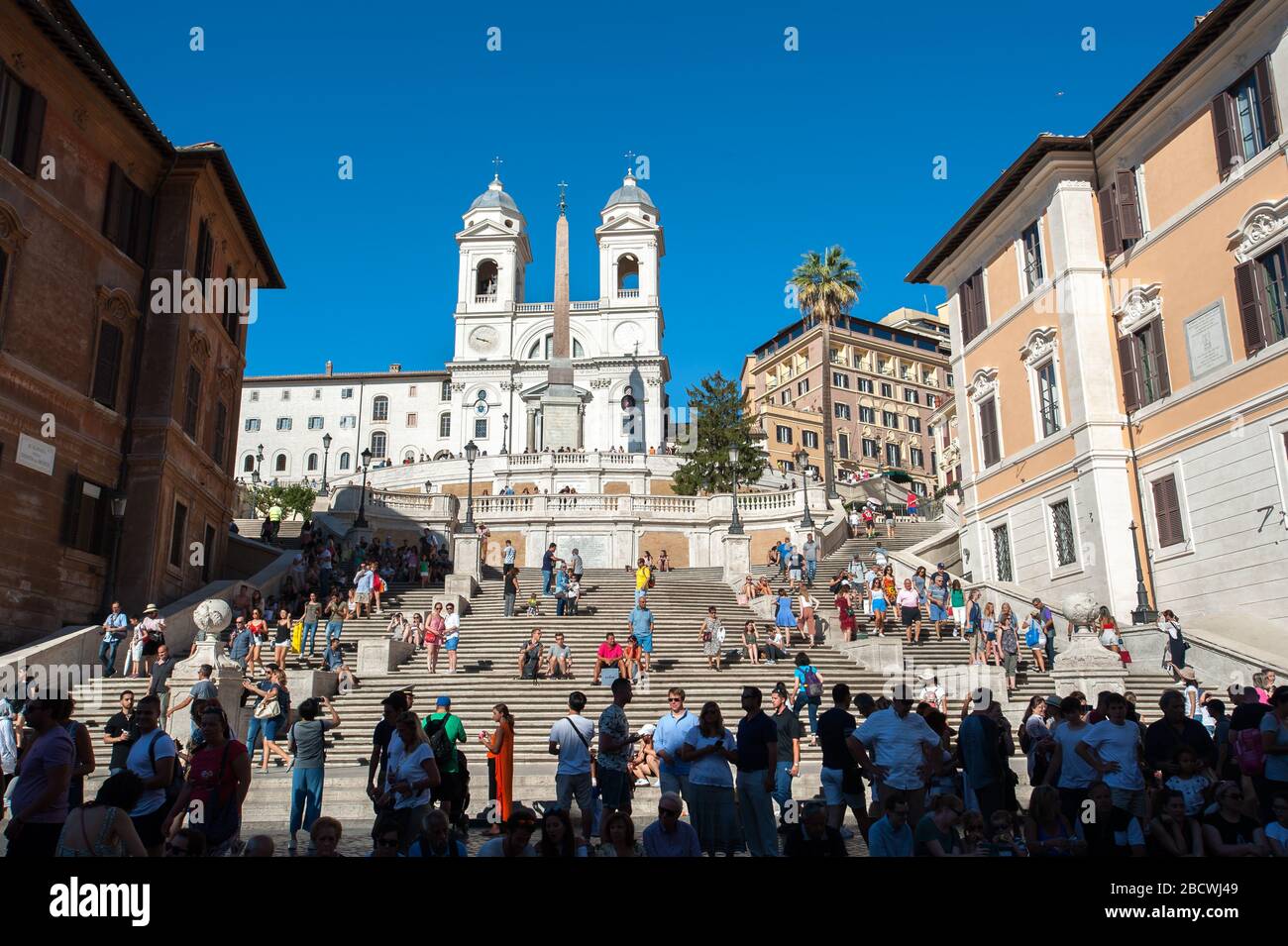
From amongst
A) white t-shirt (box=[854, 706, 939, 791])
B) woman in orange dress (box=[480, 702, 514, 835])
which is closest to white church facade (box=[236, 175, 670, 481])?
woman in orange dress (box=[480, 702, 514, 835])

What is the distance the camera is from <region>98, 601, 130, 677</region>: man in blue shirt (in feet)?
63.1

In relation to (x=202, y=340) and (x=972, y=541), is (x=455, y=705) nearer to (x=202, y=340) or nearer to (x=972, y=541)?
(x=202, y=340)

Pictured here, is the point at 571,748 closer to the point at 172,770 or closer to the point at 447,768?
the point at 447,768

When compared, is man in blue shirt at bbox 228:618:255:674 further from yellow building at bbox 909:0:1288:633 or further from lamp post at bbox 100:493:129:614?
yellow building at bbox 909:0:1288:633

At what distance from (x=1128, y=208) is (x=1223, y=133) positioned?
3122 millimetres

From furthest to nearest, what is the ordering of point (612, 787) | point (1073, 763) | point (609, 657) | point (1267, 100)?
1. point (1267, 100)
2. point (609, 657)
3. point (612, 787)
4. point (1073, 763)

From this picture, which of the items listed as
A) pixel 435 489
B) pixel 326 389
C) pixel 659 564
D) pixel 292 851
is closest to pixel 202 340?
pixel 659 564

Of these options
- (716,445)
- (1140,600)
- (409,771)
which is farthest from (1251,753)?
(716,445)

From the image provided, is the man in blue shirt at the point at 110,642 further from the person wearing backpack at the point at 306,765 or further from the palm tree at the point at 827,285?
the palm tree at the point at 827,285

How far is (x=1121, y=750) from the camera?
8.63 m

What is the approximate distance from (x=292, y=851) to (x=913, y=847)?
5.56 m

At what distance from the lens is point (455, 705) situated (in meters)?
18.1

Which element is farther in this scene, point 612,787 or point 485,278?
point 485,278

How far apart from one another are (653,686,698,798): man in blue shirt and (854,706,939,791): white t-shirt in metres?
1.59
